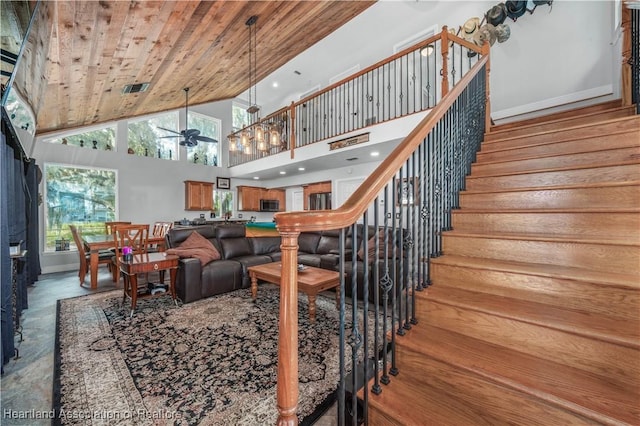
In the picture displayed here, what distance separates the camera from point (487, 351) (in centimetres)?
119

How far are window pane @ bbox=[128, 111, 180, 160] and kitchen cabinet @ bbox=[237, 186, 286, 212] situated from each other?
7.07 feet

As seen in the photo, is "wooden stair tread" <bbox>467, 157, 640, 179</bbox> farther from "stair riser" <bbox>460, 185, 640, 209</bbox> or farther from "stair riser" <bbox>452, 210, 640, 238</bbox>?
"stair riser" <bbox>452, 210, 640, 238</bbox>

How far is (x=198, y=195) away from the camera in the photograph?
24.6 feet

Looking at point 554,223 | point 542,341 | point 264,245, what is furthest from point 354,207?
point 264,245

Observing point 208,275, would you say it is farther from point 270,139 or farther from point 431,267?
point 431,267

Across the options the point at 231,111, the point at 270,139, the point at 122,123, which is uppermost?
the point at 231,111

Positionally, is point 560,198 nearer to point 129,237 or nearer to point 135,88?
point 129,237

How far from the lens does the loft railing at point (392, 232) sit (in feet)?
2.81

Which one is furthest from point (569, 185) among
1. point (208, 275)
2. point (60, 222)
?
point (60, 222)

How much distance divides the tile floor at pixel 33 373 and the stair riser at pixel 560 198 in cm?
186

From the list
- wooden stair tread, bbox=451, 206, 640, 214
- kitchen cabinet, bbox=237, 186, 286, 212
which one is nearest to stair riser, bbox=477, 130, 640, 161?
wooden stair tread, bbox=451, 206, 640, 214

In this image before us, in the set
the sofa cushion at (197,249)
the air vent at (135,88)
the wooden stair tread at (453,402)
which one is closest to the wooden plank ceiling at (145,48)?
the air vent at (135,88)

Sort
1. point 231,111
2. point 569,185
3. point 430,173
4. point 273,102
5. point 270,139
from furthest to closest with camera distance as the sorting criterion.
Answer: point 273,102 → point 231,111 → point 270,139 → point 569,185 → point 430,173

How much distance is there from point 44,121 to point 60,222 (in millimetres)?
2351
